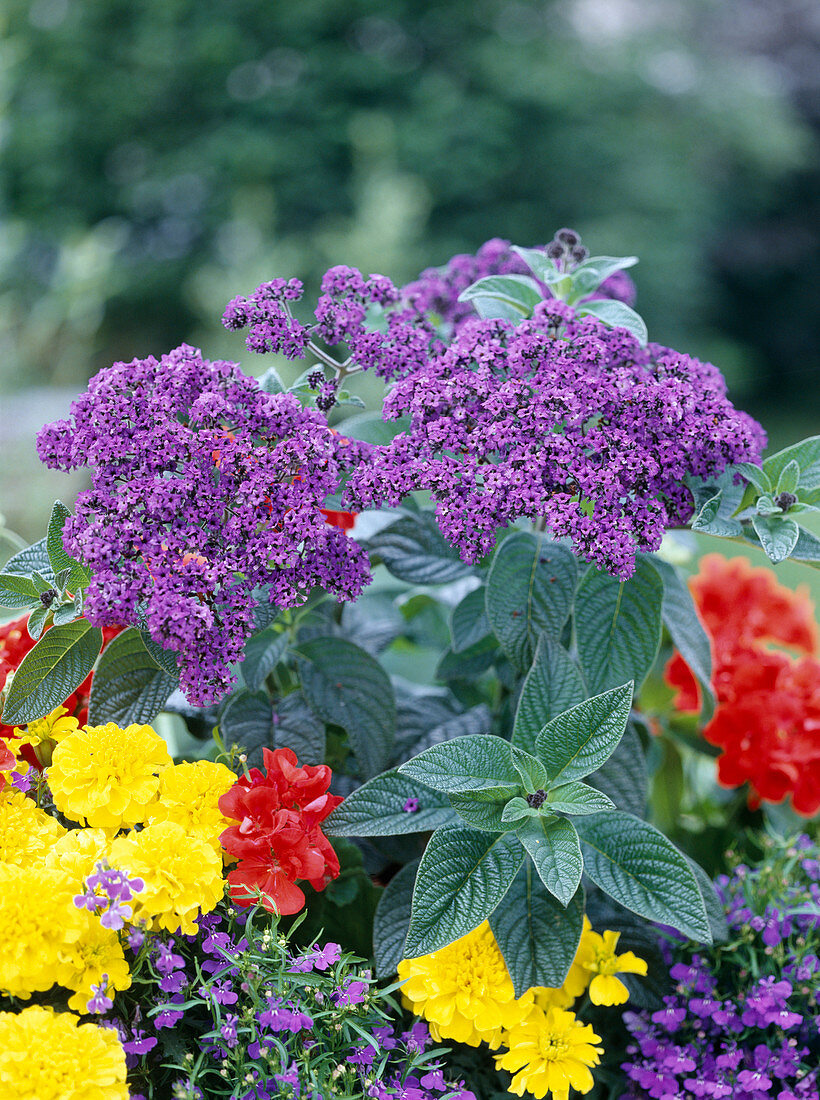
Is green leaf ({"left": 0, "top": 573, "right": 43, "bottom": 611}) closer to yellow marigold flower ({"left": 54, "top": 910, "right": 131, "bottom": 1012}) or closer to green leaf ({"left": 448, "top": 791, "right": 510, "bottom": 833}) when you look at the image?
yellow marigold flower ({"left": 54, "top": 910, "right": 131, "bottom": 1012})

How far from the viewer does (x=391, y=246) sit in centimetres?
581

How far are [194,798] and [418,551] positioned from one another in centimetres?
38

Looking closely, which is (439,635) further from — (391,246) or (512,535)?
(391,246)

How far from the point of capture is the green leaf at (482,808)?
807 mm

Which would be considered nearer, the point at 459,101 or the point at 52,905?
the point at 52,905

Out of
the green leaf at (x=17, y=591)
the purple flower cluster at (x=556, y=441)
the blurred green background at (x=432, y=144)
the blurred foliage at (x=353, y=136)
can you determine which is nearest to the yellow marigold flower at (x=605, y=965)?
the purple flower cluster at (x=556, y=441)

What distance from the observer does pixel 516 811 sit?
0.79 metres

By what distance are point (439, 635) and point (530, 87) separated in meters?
8.03

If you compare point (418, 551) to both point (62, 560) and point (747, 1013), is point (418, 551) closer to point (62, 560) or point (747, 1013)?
point (62, 560)

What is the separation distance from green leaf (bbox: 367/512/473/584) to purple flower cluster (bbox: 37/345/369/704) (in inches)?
8.3

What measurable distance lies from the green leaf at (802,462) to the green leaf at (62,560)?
2.12 feet

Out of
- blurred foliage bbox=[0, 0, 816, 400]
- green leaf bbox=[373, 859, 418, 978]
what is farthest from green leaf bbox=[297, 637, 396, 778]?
blurred foliage bbox=[0, 0, 816, 400]

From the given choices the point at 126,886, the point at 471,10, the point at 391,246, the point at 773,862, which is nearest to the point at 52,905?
the point at 126,886

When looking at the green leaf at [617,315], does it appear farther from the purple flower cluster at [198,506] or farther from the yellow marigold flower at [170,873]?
the yellow marigold flower at [170,873]
